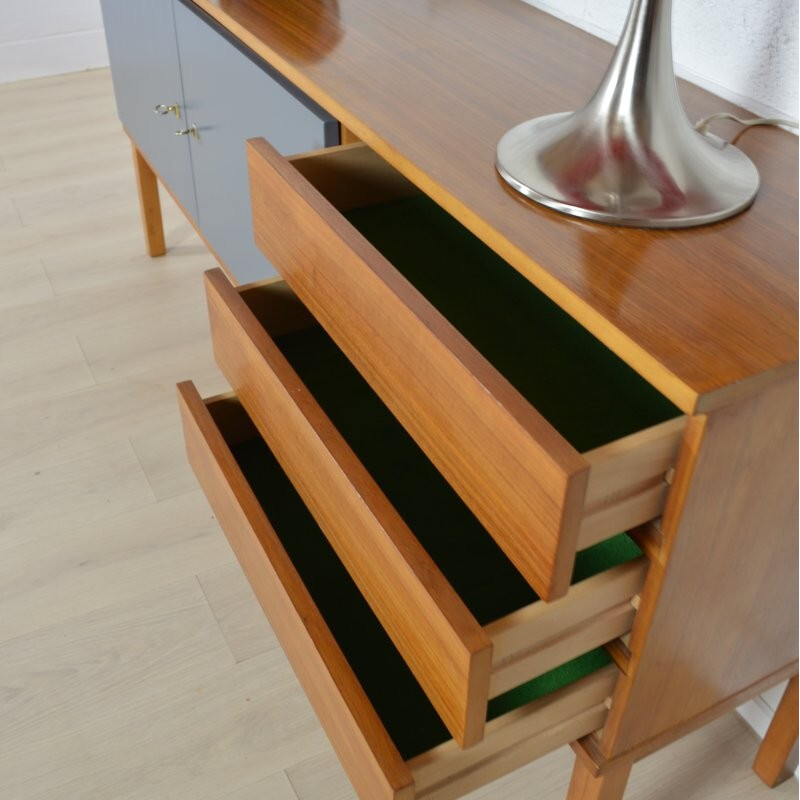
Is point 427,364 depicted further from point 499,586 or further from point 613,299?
point 499,586

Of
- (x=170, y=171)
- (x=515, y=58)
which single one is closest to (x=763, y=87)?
(x=515, y=58)

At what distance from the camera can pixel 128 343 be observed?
5.93ft

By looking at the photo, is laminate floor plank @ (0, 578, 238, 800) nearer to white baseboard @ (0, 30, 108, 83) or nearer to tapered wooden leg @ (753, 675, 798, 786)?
tapered wooden leg @ (753, 675, 798, 786)

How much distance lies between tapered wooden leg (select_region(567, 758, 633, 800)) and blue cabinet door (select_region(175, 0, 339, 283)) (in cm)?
69

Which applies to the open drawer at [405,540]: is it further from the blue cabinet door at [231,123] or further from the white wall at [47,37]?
the white wall at [47,37]

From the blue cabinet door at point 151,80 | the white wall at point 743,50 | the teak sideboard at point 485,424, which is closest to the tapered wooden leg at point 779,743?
the teak sideboard at point 485,424

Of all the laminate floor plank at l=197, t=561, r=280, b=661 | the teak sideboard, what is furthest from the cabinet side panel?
the laminate floor plank at l=197, t=561, r=280, b=661

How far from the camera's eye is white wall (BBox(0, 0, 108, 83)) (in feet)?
9.85

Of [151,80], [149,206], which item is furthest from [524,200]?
[149,206]

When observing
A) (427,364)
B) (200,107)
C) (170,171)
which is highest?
(427,364)

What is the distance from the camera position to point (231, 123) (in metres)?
1.35

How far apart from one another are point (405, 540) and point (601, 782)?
13.0 inches

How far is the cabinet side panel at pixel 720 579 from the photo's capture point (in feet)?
2.07

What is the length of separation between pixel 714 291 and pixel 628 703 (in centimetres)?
34
